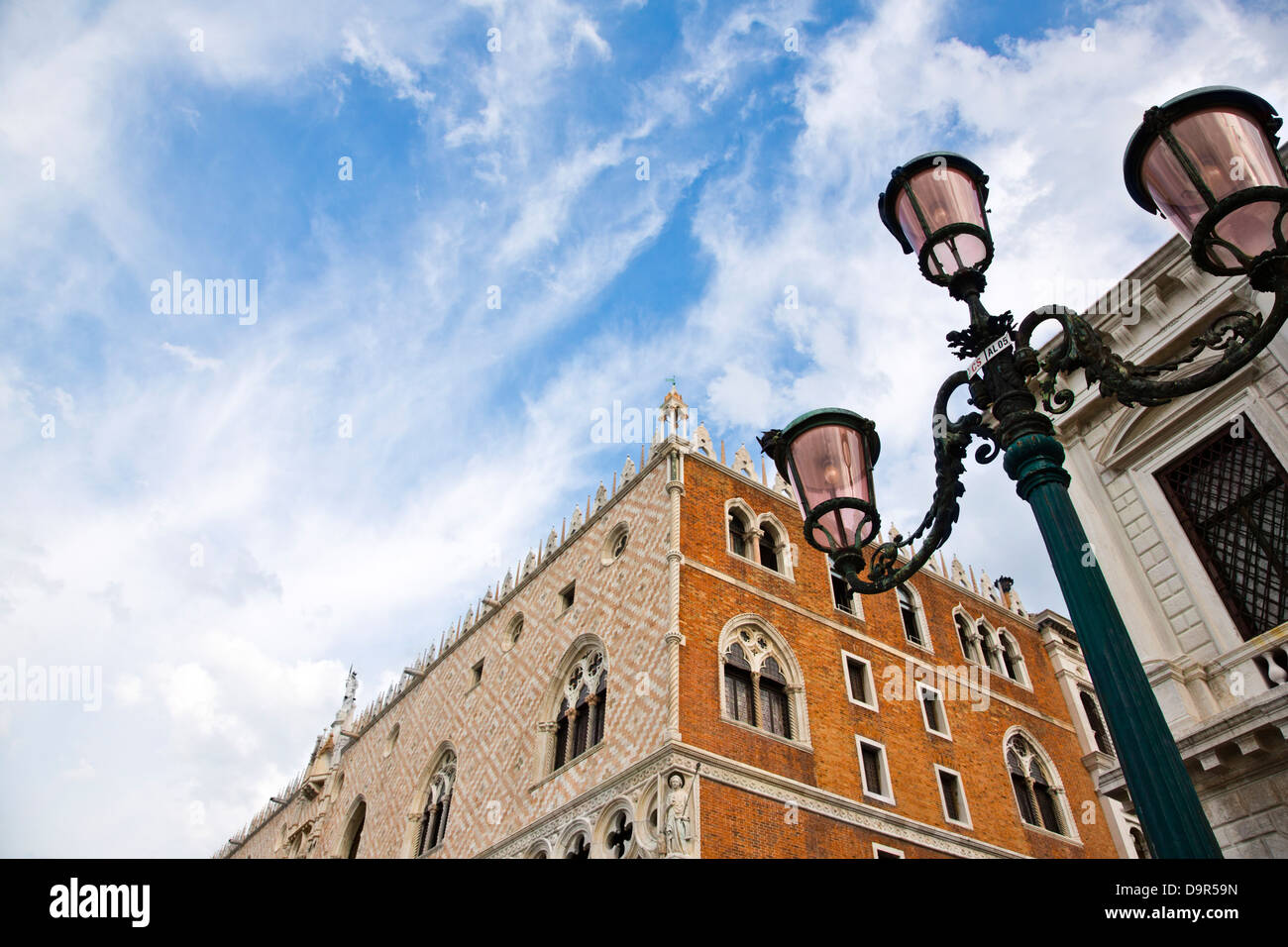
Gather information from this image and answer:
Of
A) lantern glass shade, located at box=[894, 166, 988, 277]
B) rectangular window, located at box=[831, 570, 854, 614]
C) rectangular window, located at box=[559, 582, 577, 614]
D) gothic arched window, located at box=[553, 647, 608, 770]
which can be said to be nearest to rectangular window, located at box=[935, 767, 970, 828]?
rectangular window, located at box=[831, 570, 854, 614]

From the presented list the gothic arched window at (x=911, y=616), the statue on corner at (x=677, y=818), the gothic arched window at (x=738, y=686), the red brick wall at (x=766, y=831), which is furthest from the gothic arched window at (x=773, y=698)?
the gothic arched window at (x=911, y=616)

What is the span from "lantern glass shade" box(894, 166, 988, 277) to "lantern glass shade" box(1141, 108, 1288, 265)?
85cm

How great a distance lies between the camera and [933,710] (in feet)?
55.8

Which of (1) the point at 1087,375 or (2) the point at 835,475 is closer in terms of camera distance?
(1) the point at 1087,375

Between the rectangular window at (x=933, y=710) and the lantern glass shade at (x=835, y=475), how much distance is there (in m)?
13.8

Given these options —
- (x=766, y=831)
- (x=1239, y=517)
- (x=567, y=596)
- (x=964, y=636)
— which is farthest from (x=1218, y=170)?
(x=964, y=636)

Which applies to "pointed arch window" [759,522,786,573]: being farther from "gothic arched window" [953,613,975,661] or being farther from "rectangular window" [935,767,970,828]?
"gothic arched window" [953,613,975,661]

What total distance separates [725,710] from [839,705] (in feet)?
9.78

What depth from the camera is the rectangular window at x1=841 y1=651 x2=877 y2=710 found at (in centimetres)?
1566

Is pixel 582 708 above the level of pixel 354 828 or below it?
below

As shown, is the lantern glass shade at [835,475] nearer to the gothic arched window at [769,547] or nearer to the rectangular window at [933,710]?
the gothic arched window at [769,547]

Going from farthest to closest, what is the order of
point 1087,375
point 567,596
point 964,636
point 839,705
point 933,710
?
point 964,636
point 567,596
point 933,710
point 839,705
point 1087,375

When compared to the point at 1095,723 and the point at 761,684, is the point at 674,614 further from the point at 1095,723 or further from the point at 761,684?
the point at 1095,723
